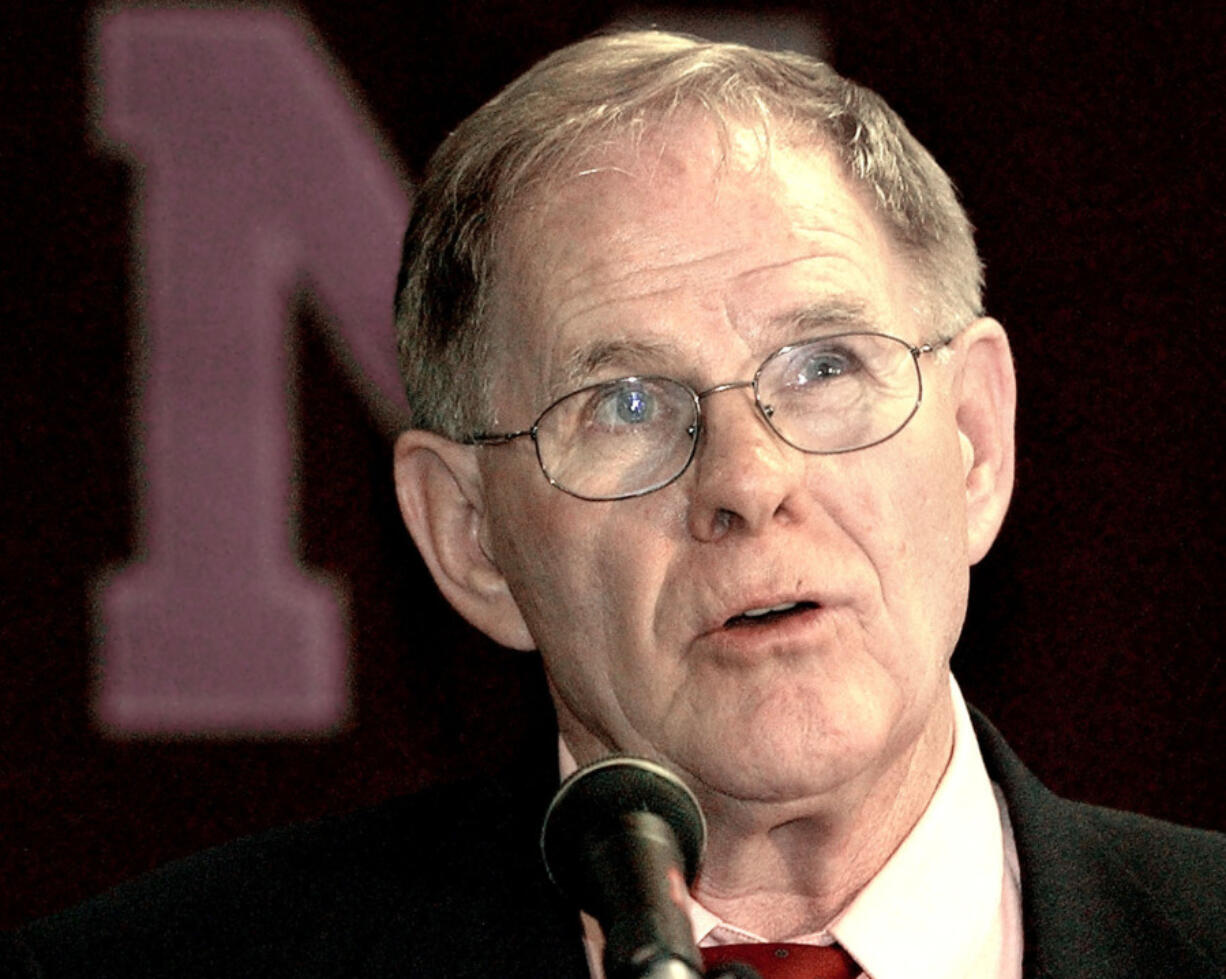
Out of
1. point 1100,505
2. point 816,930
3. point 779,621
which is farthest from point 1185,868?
point 1100,505

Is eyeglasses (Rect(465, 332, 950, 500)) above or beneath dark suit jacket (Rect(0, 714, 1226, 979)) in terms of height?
above

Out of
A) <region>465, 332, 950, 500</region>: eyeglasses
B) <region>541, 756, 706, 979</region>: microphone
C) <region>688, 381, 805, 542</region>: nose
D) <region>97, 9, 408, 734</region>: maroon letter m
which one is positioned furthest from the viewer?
<region>97, 9, 408, 734</region>: maroon letter m

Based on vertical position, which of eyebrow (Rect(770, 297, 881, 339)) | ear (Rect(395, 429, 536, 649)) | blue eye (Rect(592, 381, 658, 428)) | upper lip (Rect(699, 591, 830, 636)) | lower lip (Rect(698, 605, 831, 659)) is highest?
eyebrow (Rect(770, 297, 881, 339))

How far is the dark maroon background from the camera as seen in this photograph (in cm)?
307

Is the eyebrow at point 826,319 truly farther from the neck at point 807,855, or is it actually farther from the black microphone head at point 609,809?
the black microphone head at point 609,809

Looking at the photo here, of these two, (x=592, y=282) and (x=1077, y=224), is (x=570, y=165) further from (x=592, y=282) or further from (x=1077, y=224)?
(x=1077, y=224)

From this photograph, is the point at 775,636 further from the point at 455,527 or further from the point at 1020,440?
the point at 1020,440

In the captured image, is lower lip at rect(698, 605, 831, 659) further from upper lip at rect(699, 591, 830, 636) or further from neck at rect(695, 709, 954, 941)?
neck at rect(695, 709, 954, 941)

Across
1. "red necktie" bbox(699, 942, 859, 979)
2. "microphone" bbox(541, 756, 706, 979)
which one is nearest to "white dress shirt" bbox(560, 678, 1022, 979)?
"red necktie" bbox(699, 942, 859, 979)

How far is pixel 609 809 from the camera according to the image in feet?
4.59

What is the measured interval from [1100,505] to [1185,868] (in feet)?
3.22

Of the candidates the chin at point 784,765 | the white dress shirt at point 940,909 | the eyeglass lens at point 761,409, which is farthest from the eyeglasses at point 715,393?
the white dress shirt at point 940,909

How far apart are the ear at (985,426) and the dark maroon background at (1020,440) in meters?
0.79

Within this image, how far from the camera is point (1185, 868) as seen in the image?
2254 mm
